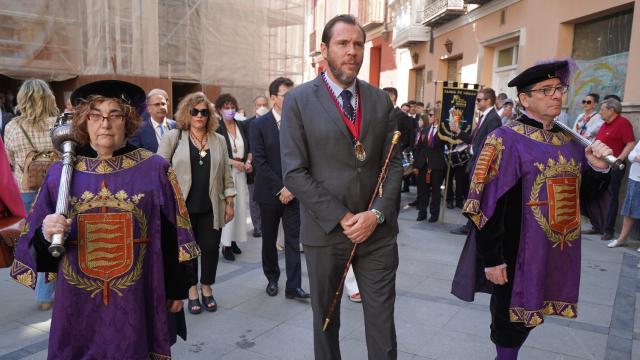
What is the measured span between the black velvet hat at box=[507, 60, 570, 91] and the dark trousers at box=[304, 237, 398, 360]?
1213 mm

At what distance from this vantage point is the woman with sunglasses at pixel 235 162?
5.92 meters

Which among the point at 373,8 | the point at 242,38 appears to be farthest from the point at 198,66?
the point at 373,8

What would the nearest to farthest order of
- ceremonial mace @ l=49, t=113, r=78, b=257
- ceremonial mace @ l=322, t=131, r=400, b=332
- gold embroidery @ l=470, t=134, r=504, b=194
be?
ceremonial mace @ l=49, t=113, r=78, b=257, ceremonial mace @ l=322, t=131, r=400, b=332, gold embroidery @ l=470, t=134, r=504, b=194

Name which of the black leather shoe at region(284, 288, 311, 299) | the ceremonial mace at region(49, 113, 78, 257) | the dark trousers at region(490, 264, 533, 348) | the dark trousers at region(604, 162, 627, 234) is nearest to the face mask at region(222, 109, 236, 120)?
the black leather shoe at region(284, 288, 311, 299)

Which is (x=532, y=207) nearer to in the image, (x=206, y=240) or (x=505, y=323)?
(x=505, y=323)

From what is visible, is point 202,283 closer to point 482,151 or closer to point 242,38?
point 482,151

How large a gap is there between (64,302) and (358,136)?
165cm

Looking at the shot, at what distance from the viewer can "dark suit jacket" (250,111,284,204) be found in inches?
185

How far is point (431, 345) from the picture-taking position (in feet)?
12.3

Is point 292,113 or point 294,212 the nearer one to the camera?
point 292,113

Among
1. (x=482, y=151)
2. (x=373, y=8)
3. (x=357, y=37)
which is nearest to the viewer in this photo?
(x=357, y=37)

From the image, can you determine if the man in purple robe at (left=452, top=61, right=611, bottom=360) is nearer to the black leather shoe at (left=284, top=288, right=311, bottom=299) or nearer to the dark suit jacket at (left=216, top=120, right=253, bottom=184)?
the black leather shoe at (left=284, top=288, right=311, bottom=299)

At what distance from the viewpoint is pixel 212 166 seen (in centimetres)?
432

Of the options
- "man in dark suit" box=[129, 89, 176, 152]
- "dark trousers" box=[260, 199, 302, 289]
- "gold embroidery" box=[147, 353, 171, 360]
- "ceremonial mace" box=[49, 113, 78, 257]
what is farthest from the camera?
"man in dark suit" box=[129, 89, 176, 152]
